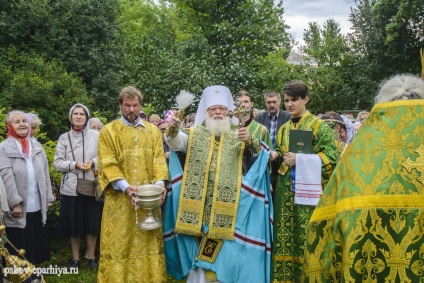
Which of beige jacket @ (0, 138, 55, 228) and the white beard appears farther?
beige jacket @ (0, 138, 55, 228)

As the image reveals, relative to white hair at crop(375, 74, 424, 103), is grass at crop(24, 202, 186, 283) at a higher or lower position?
lower

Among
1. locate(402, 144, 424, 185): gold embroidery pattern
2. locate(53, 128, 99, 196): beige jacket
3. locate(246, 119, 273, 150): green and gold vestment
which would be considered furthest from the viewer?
locate(53, 128, 99, 196): beige jacket

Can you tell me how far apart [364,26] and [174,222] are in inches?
1154

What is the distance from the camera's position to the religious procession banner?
4.89 meters

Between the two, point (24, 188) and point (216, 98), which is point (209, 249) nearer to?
point (216, 98)

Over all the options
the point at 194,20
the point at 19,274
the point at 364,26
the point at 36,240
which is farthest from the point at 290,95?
the point at 364,26

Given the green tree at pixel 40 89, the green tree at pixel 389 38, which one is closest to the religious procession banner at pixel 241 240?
the green tree at pixel 40 89

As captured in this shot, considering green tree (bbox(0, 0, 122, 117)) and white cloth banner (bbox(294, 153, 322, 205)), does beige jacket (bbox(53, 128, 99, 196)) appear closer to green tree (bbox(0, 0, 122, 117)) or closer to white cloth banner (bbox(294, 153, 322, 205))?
white cloth banner (bbox(294, 153, 322, 205))

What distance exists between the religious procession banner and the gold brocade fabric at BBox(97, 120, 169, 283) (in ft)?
0.76

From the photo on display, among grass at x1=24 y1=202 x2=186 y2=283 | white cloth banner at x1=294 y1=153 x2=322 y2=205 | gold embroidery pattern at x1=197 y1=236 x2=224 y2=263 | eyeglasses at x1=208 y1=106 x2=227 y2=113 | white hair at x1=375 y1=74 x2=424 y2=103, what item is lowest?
grass at x1=24 y1=202 x2=186 y2=283

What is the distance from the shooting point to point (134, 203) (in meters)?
4.98

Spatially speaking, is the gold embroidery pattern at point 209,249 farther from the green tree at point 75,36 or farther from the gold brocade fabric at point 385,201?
the green tree at point 75,36

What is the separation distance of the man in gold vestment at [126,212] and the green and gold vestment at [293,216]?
119cm

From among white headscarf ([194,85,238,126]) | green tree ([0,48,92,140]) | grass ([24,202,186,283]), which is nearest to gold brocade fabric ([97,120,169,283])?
white headscarf ([194,85,238,126])
